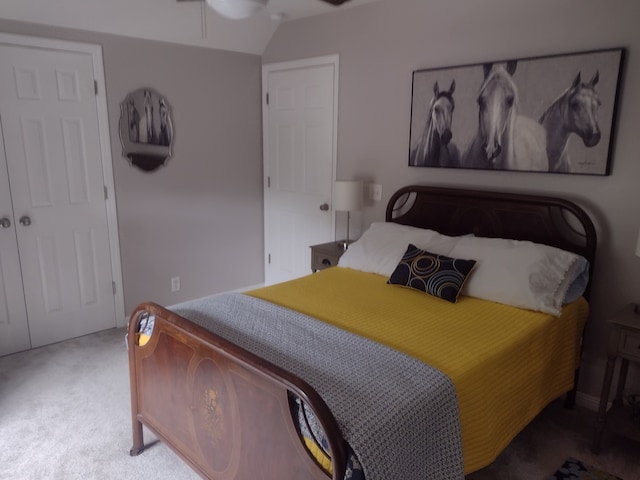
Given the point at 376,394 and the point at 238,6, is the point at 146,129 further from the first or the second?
the point at 376,394

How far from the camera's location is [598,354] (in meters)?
2.61

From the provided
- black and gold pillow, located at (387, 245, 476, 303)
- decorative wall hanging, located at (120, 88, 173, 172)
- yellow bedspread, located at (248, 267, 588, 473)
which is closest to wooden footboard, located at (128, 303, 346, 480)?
yellow bedspread, located at (248, 267, 588, 473)

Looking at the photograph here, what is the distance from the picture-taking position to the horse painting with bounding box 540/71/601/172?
2.43 meters

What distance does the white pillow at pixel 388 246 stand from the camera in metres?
2.81

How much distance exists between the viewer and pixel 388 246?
293 centimetres

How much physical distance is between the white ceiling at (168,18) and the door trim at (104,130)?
0.39 feet

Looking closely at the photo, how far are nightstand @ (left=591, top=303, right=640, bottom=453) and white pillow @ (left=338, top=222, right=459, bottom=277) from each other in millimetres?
920

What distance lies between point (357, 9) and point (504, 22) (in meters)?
1.15

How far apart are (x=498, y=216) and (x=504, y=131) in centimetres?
51

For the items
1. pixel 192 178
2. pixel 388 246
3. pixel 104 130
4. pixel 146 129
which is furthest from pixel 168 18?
pixel 388 246

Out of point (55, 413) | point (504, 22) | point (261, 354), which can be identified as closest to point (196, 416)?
point (261, 354)

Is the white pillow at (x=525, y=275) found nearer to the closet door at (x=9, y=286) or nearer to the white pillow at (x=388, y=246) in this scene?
the white pillow at (x=388, y=246)

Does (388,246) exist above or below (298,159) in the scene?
below

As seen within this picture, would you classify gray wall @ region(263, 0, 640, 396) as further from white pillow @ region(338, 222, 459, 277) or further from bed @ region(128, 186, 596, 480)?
white pillow @ region(338, 222, 459, 277)
